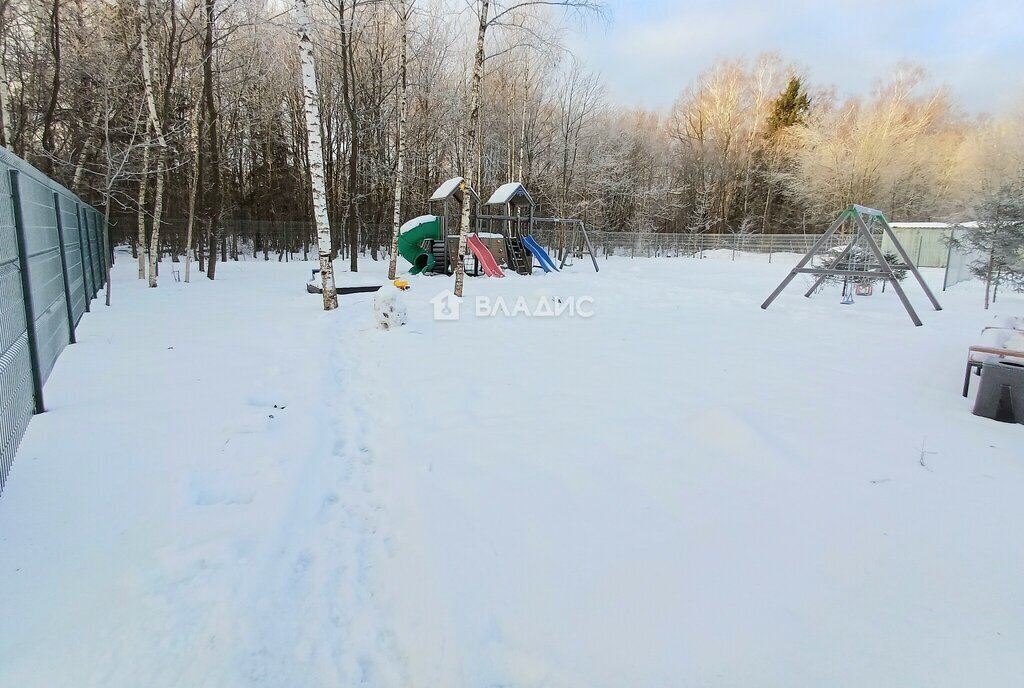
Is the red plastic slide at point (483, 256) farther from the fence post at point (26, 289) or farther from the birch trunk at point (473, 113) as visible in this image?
the fence post at point (26, 289)

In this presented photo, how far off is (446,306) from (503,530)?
7209 millimetres

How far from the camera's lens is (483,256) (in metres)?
15.0

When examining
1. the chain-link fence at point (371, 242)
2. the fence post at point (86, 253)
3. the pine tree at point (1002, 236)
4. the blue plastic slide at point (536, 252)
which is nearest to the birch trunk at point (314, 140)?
the fence post at point (86, 253)

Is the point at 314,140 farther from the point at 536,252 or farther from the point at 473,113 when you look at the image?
the point at 536,252

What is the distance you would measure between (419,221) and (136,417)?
12893 mm

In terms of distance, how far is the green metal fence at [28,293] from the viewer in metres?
2.90

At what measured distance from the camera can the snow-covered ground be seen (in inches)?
69.6

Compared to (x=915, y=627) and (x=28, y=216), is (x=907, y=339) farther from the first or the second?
(x=28, y=216)

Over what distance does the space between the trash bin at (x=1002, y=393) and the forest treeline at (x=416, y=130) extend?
870 centimetres

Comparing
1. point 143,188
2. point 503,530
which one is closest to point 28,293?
point 503,530

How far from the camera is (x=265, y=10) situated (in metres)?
16.7

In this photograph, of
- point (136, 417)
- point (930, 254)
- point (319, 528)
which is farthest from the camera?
point (930, 254)

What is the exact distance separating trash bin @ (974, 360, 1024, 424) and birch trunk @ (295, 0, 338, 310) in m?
8.34

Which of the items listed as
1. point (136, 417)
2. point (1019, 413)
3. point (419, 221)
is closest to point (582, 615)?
point (136, 417)
